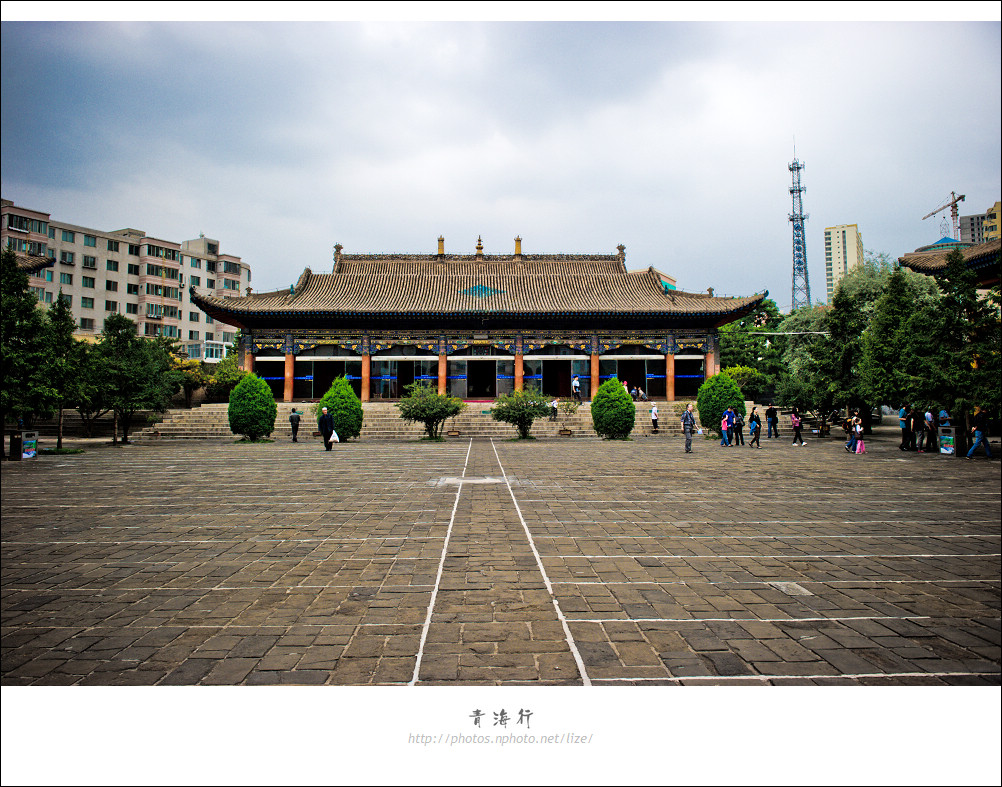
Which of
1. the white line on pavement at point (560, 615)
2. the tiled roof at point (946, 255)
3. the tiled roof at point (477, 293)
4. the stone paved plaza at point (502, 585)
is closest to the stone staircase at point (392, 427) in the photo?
the tiled roof at point (477, 293)

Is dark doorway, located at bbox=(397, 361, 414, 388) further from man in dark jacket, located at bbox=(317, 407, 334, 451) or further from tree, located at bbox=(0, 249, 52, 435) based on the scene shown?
tree, located at bbox=(0, 249, 52, 435)

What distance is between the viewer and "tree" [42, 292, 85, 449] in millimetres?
13406

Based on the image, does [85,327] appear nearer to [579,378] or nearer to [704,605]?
[579,378]

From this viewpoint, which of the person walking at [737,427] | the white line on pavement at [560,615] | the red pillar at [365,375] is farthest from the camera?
the red pillar at [365,375]

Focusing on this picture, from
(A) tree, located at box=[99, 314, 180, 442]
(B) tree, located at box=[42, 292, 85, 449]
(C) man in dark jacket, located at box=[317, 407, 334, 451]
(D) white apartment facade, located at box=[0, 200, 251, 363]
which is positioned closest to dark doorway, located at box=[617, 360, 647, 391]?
(C) man in dark jacket, located at box=[317, 407, 334, 451]

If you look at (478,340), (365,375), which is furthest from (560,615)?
(365,375)

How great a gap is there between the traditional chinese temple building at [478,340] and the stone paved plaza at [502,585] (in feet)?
68.5

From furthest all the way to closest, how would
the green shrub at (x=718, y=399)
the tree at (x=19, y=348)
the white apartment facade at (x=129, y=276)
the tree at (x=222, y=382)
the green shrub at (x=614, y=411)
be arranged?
1. the white apartment facade at (x=129, y=276)
2. the tree at (x=222, y=382)
3. the green shrub at (x=718, y=399)
4. the green shrub at (x=614, y=411)
5. the tree at (x=19, y=348)

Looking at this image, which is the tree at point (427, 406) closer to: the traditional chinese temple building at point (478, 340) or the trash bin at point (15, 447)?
the traditional chinese temple building at point (478, 340)

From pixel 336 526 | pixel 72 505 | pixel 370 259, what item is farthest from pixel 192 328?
pixel 336 526

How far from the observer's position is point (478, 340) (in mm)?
29766

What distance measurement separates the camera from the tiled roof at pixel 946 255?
50.5 ft

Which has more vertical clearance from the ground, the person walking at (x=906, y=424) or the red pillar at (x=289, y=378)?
the red pillar at (x=289, y=378)

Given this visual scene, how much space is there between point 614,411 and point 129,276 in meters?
43.7
